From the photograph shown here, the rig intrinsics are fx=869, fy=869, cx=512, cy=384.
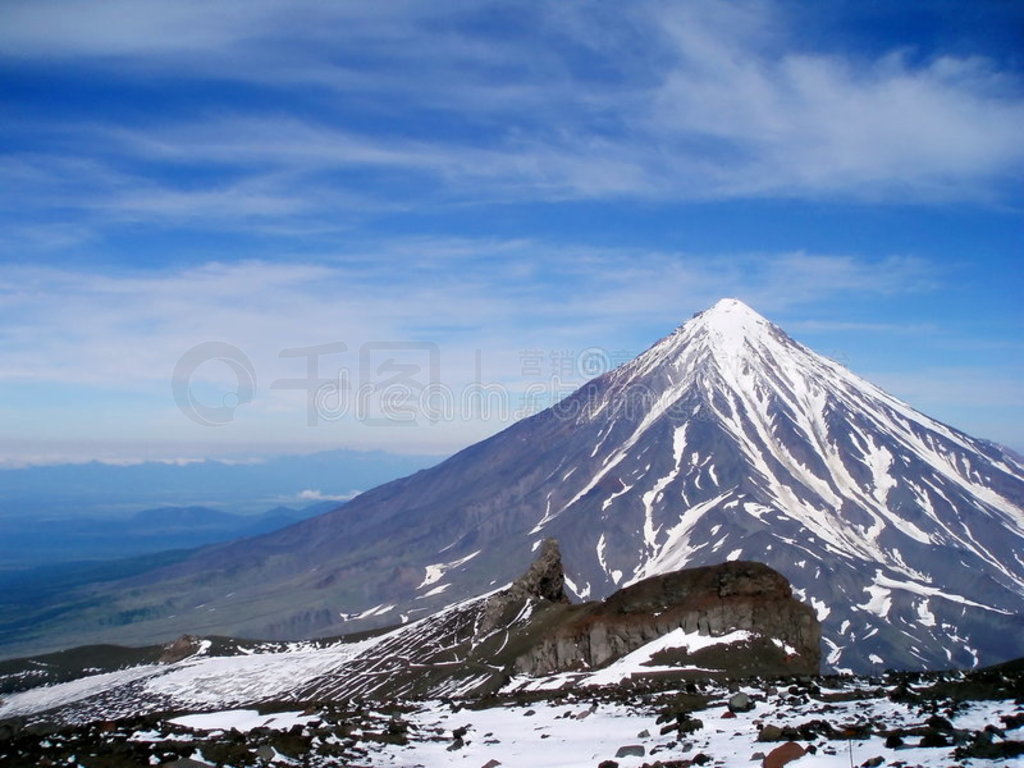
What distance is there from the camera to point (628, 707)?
22719mm

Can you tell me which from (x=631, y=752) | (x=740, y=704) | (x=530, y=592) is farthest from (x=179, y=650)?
(x=631, y=752)

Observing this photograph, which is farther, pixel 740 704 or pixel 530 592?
pixel 530 592

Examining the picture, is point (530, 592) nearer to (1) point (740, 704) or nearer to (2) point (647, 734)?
(1) point (740, 704)

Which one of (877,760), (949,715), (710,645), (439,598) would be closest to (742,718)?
(949,715)

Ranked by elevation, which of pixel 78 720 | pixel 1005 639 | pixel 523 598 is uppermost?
pixel 523 598

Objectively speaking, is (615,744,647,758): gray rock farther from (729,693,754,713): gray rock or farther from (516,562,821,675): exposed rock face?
(516,562,821,675): exposed rock face

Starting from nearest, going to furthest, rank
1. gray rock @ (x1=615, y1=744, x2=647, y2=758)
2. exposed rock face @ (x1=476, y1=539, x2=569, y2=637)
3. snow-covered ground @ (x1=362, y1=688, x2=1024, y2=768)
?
snow-covered ground @ (x1=362, y1=688, x2=1024, y2=768) → gray rock @ (x1=615, y1=744, x2=647, y2=758) → exposed rock face @ (x1=476, y1=539, x2=569, y2=637)

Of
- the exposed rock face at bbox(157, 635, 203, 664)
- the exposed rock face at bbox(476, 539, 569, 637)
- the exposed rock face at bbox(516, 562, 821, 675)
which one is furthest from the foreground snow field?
the exposed rock face at bbox(157, 635, 203, 664)

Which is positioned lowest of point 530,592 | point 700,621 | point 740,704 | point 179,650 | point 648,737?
point 179,650

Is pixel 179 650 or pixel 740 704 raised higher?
pixel 740 704

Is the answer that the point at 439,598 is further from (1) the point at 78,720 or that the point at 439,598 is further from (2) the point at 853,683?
(2) the point at 853,683

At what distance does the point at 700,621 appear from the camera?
1693 inches

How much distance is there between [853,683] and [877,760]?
1202 cm

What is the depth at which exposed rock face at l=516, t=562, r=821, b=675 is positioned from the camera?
39781 millimetres
